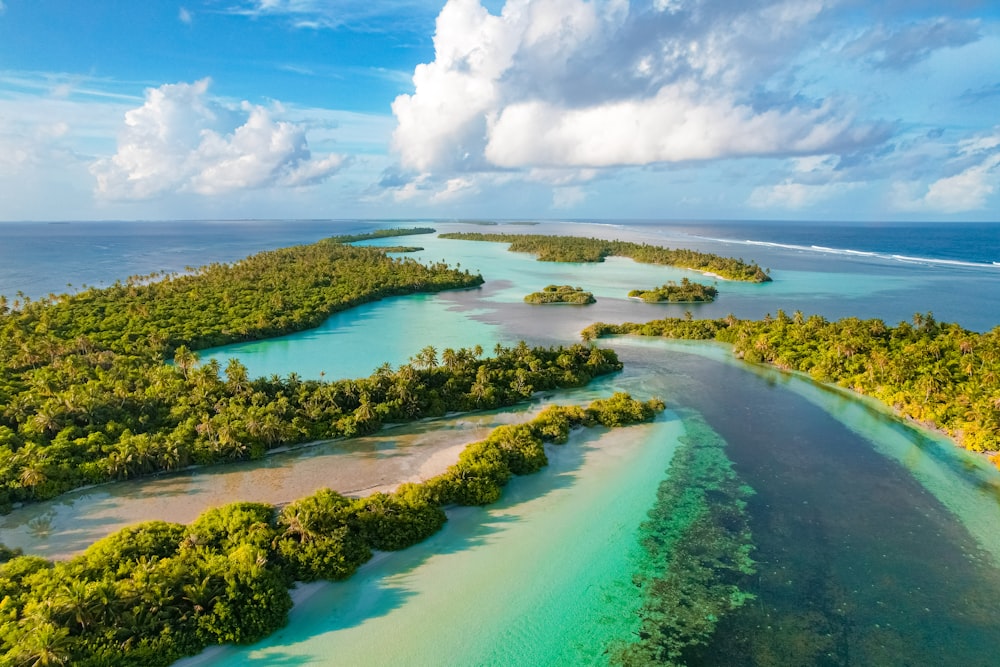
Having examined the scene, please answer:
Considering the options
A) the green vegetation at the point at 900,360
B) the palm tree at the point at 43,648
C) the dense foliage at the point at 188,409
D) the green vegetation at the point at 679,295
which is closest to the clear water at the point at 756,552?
the green vegetation at the point at 900,360

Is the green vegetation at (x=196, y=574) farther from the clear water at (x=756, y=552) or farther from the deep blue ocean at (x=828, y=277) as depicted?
the deep blue ocean at (x=828, y=277)

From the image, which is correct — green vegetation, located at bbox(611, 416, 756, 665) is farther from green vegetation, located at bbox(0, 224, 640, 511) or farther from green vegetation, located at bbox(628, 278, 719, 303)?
green vegetation, located at bbox(628, 278, 719, 303)

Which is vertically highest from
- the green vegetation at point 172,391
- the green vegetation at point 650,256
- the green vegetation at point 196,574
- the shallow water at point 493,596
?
the green vegetation at point 650,256

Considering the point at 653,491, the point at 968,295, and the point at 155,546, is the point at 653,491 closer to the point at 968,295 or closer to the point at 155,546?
the point at 155,546

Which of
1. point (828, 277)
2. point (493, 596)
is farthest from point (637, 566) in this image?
point (828, 277)

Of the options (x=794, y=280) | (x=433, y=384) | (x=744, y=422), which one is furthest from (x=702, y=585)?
(x=794, y=280)

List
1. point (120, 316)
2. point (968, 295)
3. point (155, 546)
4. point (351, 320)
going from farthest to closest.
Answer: point (968, 295)
point (351, 320)
point (120, 316)
point (155, 546)

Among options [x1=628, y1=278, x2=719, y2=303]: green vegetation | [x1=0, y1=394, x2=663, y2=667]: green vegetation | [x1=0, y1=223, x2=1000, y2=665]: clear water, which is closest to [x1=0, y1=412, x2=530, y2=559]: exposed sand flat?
[x1=0, y1=223, x2=1000, y2=665]: clear water
